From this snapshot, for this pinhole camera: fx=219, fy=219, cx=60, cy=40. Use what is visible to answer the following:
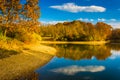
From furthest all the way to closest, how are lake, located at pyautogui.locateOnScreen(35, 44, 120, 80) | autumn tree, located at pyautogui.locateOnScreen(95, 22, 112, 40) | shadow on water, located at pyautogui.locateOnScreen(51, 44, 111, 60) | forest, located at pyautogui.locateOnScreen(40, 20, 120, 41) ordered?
autumn tree, located at pyautogui.locateOnScreen(95, 22, 112, 40) → forest, located at pyautogui.locateOnScreen(40, 20, 120, 41) → shadow on water, located at pyautogui.locateOnScreen(51, 44, 111, 60) → lake, located at pyautogui.locateOnScreen(35, 44, 120, 80)

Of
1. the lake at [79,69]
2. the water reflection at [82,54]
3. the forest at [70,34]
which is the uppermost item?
the forest at [70,34]

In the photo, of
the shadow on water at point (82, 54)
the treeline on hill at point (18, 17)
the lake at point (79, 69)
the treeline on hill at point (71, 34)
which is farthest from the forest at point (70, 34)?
the lake at point (79, 69)

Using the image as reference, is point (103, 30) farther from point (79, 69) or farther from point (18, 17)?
point (79, 69)

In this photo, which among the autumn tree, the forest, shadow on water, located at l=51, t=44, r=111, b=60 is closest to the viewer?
shadow on water, located at l=51, t=44, r=111, b=60

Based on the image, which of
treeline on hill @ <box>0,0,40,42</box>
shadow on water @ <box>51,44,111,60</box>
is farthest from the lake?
treeline on hill @ <box>0,0,40,42</box>

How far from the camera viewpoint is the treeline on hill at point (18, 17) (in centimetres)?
3689

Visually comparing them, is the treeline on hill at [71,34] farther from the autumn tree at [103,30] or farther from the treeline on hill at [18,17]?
the treeline on hill at [18,17]

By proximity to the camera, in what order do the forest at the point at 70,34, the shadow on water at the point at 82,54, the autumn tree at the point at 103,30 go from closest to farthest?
1. the shadow on water at the point at 82,54
2. the forest at the point at 70,34
3. the autumn tree at the point at 103,30

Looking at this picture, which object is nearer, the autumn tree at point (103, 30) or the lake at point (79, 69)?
the lake at point (79, 69)

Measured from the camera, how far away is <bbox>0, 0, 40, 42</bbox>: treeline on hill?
1452 inches

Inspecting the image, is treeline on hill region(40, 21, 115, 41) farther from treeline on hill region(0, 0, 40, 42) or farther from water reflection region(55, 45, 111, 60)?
treeline on hill region(0, 0, 40, 42)

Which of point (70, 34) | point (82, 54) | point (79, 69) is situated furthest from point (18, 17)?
point (70, 34)

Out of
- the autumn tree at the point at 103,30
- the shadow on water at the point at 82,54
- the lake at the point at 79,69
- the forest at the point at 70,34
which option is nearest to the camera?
the lake at the point at 79,69

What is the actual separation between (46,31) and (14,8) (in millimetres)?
79852
